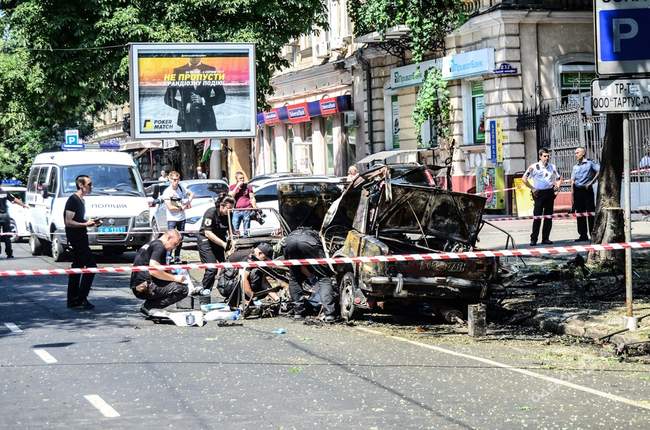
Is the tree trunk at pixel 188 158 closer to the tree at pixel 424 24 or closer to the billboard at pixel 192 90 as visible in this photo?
the billboard at pixel 192 90

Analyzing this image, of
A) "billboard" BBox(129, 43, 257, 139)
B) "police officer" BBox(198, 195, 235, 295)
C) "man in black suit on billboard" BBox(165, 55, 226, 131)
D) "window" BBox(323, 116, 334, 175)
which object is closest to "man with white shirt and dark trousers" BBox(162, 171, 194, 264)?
"police officer" BBox(198, 195, 235, 295)

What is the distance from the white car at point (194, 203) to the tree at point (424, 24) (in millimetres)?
4983

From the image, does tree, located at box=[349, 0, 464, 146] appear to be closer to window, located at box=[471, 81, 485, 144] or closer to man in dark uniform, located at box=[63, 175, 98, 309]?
window, located at box=[471, 81, 485, 144]

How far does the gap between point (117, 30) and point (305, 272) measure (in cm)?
1892

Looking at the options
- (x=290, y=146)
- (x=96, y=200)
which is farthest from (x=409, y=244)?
(x=290, y=146)

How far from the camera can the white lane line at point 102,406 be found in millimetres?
8242

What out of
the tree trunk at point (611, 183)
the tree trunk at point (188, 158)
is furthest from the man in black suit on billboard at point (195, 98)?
the tree trunk at point (611, 183)

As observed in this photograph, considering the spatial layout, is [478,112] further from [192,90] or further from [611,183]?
[611,183]

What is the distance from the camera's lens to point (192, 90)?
28.0m

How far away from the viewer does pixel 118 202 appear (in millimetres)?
23406

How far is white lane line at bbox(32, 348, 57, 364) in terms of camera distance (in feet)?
35.6

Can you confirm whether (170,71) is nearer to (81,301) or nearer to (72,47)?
(72,47)

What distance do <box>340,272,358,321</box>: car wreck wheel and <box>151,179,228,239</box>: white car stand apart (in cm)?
970

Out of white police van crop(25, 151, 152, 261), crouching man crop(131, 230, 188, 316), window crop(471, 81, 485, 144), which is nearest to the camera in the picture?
crouching man crop(131, 230, 188, 316)
